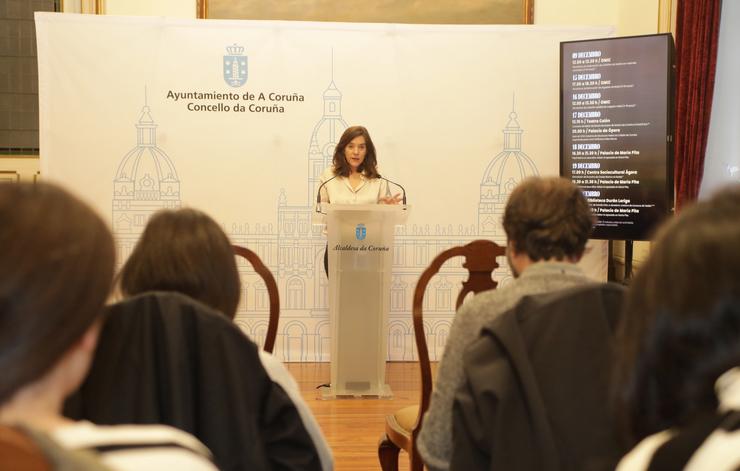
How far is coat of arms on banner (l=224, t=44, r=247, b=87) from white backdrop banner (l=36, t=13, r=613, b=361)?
0.01 metres

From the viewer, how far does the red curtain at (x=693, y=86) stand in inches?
192

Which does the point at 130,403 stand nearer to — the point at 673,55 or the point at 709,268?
the point at 709,268

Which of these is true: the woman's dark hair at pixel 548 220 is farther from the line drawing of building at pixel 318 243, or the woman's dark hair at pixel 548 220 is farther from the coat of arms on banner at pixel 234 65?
the coat of arms on banner at pixel 234 65

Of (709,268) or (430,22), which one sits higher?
(430,22)

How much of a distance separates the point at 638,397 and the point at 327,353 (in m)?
5.30

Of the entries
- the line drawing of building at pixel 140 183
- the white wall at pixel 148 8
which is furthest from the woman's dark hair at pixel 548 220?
the white wall at pixel 148 8

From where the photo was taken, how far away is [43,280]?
76cm

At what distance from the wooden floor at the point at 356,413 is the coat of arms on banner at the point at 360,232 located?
0.96 metres

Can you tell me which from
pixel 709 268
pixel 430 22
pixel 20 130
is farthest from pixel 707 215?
pixel 20 130

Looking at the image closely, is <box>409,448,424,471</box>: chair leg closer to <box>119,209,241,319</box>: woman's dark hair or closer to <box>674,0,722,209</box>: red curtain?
<box>119,209,241,319</box>: woman's dark hair

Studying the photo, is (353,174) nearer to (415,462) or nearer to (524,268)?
(415,462)

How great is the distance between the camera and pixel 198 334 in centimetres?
159

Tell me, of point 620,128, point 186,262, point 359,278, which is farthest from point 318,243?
point 186,262

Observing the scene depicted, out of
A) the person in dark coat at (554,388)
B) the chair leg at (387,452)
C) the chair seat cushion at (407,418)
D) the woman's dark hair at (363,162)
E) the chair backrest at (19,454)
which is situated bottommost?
the chair leg at (387,452)
